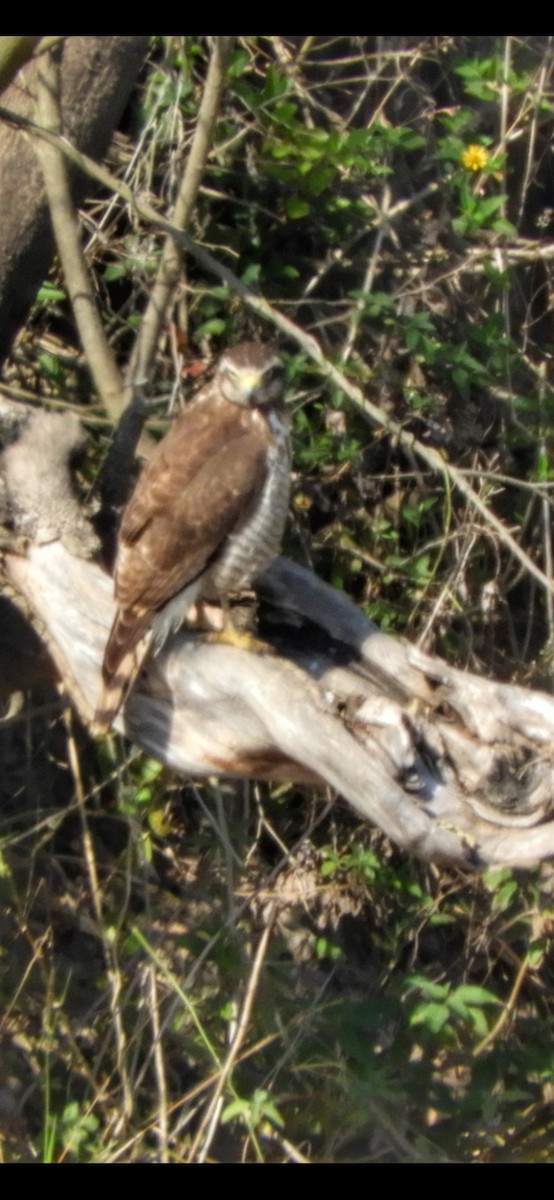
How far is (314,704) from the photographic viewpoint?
2533mm

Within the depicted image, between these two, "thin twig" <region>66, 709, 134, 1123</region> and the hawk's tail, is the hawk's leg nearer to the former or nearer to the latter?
the hawk's tail

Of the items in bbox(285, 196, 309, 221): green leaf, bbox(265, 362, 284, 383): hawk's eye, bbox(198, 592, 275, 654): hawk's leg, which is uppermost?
bbox(285, 196, 309, 221): green leaf

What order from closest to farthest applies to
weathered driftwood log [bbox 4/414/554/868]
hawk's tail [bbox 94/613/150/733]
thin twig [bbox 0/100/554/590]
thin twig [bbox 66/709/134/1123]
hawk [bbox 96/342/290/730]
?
weathered driftwood log [bbox 4/414/554/868] → hawk's tail [bbox 94/613/150/733] → hawk [bbox 96/342/290/730] → thin twig [bbox 0/100/554/590] → thin twig [bbox 66/709/134/1123]

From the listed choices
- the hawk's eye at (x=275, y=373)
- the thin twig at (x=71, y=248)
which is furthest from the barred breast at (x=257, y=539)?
the thin twig at (x=71, y=248)

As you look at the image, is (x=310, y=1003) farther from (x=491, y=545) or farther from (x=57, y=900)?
(x=491, y=545)

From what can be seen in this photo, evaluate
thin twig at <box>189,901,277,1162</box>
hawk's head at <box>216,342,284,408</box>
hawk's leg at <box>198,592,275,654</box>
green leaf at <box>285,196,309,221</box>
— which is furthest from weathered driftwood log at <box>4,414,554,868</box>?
green leaf at <box>285,196,309,221</box>

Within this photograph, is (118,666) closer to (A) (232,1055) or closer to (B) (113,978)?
(A) (232,1055)

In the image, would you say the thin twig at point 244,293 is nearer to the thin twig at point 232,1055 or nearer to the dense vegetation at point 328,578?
the dense vegetation at point 328,578

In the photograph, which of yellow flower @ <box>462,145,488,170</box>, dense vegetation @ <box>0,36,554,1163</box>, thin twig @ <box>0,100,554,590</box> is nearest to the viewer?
thin twig @ <box>0,100,554,590</box>

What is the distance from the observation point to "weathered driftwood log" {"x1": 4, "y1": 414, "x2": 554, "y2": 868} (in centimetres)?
244

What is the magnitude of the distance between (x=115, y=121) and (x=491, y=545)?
156 cm

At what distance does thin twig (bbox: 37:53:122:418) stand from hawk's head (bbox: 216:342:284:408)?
303 millimetres

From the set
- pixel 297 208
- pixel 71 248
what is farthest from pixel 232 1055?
pixel 297 208

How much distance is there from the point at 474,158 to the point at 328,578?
1214mm
